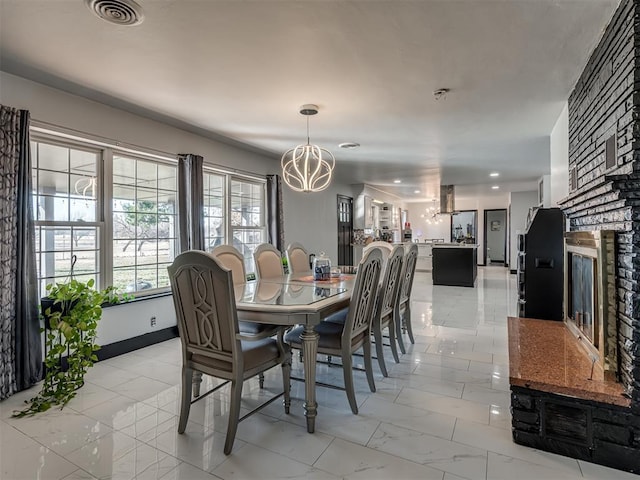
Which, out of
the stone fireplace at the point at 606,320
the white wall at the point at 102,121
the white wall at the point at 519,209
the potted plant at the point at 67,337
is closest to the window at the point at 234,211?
the white wall at the point at 102,121

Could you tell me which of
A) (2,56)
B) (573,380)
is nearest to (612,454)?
(573,380)

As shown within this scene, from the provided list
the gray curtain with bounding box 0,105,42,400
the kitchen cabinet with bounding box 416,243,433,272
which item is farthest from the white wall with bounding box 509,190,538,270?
the gray curtain with bounding box 0,105,42,400

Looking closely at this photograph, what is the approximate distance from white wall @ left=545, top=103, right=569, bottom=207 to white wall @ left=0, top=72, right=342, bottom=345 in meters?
3.95

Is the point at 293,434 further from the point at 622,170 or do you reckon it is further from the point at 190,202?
the point at 190,202

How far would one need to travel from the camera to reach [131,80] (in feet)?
9.46

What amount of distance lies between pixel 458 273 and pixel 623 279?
20.6 ft

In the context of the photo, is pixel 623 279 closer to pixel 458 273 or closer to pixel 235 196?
pixel 235 196

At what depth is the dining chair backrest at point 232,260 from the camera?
10.9 ft

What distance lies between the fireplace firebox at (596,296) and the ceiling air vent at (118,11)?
9.65 ft

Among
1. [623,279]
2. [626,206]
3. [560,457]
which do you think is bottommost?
[560,457]

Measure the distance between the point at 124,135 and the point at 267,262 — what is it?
1.99 metres

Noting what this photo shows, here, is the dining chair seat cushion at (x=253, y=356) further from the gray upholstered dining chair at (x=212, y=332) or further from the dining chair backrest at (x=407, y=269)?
the dining chair backrest at (x=407, y=269)

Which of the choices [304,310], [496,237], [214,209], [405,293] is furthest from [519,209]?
[304,310]

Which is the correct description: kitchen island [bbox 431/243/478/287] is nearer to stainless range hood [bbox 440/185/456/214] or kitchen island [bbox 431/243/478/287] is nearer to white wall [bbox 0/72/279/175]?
stainless range hood [bbox 440/185/456/214]
